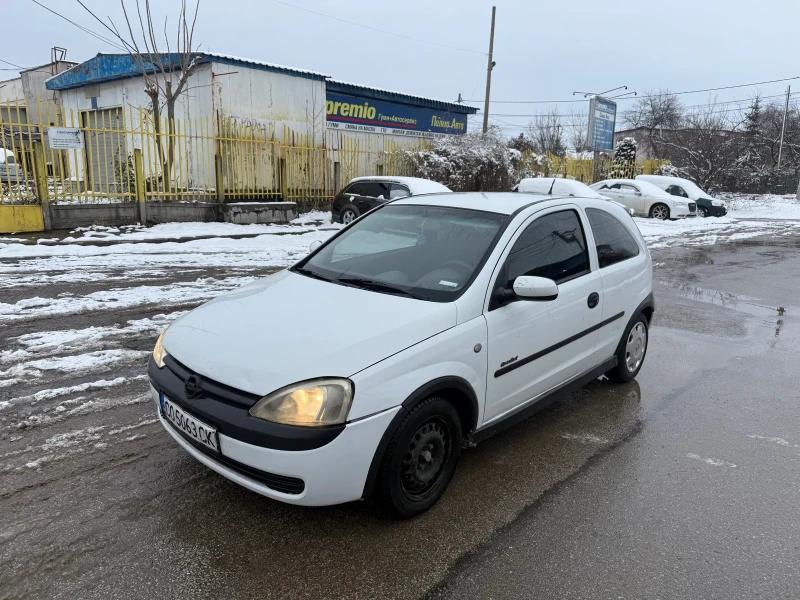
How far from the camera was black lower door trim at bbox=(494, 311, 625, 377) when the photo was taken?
3.37 meters

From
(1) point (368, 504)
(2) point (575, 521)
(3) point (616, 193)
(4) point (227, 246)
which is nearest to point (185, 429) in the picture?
(1) point (368, 504)

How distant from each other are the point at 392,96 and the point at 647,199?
1059 cm

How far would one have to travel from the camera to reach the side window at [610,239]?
442cm

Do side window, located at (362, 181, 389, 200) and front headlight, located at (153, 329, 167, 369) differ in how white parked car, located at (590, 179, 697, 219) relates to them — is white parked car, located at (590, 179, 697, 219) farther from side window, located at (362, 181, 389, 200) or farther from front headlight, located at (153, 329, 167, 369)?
front headlight, located at (153, 329, 167, 369)

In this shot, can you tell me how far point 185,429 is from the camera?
2902mm

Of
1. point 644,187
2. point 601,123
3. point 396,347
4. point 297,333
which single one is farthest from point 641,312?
point 601,123

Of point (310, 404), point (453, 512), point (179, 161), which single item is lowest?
point (453, 512)

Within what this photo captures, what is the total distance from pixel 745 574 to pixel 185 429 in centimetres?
275

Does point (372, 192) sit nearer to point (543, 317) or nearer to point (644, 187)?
point (543, 317)

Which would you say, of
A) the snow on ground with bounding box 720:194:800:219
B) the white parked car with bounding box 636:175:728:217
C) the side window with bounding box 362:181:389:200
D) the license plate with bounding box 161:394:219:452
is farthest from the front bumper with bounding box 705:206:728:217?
the license plate with bounding box 161:394:219:452

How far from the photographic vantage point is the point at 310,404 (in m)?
2.55

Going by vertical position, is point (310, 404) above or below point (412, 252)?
below

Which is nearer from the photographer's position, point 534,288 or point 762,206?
point 534,288

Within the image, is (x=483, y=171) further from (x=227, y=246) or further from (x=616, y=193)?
(x=227, y=246)
